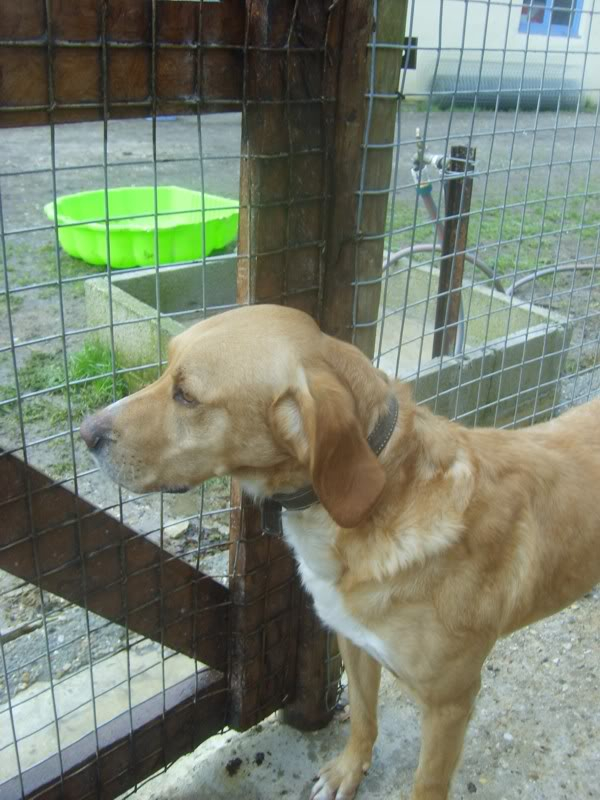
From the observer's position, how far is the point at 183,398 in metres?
1.91

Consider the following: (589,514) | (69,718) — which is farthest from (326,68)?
(69,718)

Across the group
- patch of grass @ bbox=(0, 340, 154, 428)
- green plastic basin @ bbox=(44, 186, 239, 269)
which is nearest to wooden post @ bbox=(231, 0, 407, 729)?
patch of grass @ bbox=(0, 340, 154, 428)

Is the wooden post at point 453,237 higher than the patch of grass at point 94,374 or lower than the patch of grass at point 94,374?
higher

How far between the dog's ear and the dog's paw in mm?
1272

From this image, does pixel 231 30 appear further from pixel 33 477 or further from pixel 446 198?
pixel 446 198

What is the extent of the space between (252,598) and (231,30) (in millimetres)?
1667

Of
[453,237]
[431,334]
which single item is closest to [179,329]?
[431,334]

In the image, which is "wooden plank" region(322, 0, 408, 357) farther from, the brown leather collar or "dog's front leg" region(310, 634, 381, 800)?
"dog's front leg" region(310, 634, 381, 800)

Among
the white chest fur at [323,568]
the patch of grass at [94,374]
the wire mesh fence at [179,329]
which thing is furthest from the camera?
the patch of grass at [94,374]

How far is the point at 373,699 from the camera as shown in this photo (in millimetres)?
2658

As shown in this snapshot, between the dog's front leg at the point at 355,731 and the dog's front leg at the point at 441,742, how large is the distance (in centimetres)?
31

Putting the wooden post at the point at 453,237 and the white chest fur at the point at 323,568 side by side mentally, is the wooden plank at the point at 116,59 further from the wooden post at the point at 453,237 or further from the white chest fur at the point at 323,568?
the wooden post at the point at 453,237

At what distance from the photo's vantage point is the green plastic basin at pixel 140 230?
6.40m

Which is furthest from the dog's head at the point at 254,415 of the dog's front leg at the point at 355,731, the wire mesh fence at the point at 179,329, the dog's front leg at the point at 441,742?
the dog's front leg at the point at 355,731
